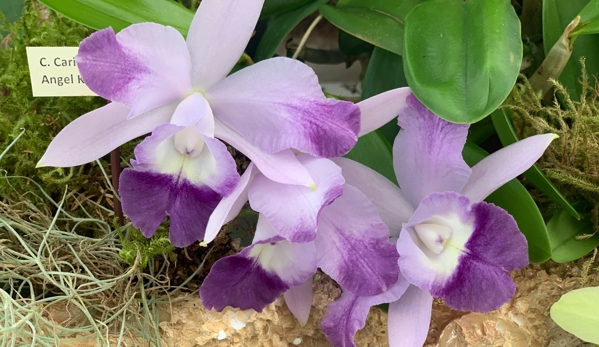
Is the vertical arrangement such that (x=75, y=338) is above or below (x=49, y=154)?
below

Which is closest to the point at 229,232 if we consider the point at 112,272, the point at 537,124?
the point at 112,272

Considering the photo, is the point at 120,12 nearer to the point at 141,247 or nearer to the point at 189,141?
the point at 189,141

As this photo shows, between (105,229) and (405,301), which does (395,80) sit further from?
(105,229)

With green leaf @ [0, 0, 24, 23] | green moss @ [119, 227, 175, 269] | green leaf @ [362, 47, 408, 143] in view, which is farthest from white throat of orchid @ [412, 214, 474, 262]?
green leaf @ [0, 0, 24, 23]

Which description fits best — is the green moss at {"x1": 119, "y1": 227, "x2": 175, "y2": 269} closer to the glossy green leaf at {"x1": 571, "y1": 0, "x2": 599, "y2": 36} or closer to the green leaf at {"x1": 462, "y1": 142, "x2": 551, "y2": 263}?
the green leaf at {"x1": 462, "y1": 142, "x2": 551, "y2": 263}

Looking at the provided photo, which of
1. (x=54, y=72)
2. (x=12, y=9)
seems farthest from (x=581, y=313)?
(x=12, y=9)

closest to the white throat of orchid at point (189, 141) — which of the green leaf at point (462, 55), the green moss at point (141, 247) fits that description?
the green moss at point (141, 247)
